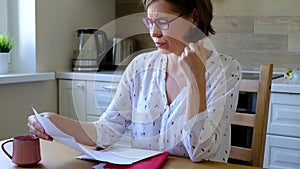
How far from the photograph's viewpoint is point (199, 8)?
1.18 m

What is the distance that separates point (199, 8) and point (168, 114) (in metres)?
0.33

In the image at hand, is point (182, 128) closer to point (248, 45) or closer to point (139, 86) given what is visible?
point (139, 86)

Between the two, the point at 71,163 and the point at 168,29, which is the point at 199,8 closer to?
the point at 168,29

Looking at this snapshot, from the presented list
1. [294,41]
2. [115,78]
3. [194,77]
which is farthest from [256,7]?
[194,77]

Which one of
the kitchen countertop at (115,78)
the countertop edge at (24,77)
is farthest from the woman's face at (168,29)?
the countertop edge at (24,77)

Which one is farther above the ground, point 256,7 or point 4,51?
point 256,7

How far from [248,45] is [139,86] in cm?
139

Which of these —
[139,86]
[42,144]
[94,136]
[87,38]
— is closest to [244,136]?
[139,86]

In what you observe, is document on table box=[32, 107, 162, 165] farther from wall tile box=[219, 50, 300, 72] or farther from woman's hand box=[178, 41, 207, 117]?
wall tile box=[219, 50, 300, 72]

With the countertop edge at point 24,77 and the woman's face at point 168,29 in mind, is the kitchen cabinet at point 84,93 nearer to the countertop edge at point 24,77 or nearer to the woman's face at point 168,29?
the countertop edge at point 24,77

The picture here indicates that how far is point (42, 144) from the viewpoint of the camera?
3.83 ft

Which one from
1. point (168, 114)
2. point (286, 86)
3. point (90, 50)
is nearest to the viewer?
point (168, 114)

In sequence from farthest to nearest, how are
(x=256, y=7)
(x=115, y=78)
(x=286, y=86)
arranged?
(x=256, y=7) → (x=115, y=78) → (x=286, y=86)

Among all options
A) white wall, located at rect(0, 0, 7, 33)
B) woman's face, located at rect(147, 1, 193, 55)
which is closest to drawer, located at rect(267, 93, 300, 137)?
woman's face, located at rect(147, 1, 193, 55)
